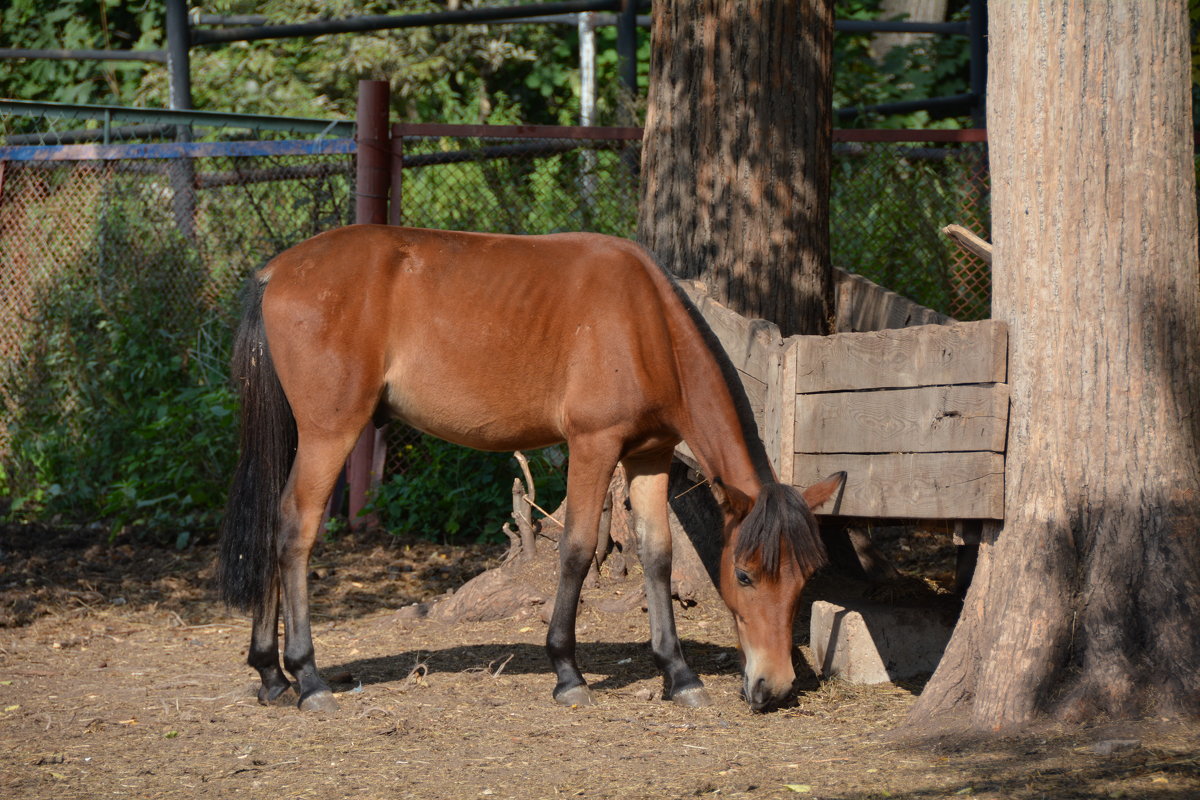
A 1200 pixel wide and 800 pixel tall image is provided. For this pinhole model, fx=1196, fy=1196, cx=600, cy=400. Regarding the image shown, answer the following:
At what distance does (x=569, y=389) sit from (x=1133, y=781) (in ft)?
8.44

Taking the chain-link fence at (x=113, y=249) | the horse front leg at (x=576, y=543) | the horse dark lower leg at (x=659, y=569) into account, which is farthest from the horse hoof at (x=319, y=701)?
the chain-link fence at (x=113, y=249)

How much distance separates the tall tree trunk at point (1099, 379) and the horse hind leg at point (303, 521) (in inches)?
102

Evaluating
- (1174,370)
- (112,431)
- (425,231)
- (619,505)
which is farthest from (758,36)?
(112,431)

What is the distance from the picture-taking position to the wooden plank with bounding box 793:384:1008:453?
3887 millimetres

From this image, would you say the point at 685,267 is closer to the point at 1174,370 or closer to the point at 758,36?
the point at 758,36

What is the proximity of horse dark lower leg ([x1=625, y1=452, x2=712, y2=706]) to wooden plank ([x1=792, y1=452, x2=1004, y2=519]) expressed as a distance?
73cm

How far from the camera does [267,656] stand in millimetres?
4887

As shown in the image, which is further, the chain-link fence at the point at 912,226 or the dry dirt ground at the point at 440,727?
the chain-link fence at the point at 912,226

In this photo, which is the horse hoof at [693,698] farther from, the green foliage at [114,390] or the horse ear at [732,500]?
the green foliage at [114,390]

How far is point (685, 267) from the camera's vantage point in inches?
235

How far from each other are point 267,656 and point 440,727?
934 millimetres

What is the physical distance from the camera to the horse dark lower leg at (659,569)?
4.79 m

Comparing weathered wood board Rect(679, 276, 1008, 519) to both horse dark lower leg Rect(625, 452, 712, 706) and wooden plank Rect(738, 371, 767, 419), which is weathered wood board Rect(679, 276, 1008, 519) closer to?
wooden plank Rect(738, 371, 767, 419)

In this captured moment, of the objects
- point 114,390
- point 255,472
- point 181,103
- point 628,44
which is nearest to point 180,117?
point 181,103
